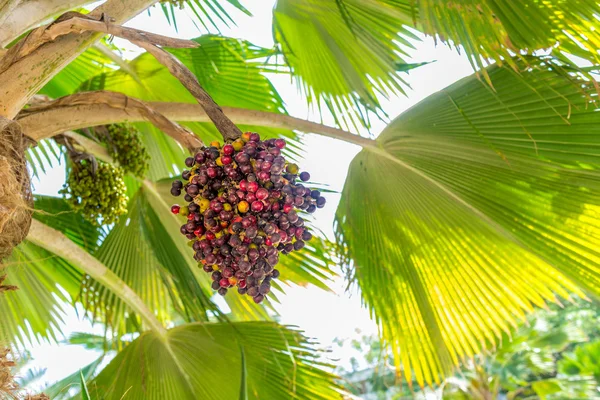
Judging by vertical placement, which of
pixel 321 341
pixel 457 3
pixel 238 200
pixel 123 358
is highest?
pixel 457 3

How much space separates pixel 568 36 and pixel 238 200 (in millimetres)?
1138

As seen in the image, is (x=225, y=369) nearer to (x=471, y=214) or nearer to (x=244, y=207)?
(x=471, y=214)

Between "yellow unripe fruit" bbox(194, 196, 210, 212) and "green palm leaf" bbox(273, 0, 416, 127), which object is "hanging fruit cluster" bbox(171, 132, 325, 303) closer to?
"yellow unripe fruit" bbox(194, 196, 210, 212)

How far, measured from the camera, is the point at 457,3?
146cm

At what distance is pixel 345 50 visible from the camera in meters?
2.41

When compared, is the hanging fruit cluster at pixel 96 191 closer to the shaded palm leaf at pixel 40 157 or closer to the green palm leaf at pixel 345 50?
the shaded palm leaf at pixel 40 157

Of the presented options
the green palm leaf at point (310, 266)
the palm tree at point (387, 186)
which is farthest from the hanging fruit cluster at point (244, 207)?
the green palm leaf at point (310, 266)

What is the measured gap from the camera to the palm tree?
1.60m

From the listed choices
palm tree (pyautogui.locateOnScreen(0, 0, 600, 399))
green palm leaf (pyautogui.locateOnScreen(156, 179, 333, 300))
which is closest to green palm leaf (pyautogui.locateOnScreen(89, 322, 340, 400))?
palm tree (pyautogui.locateOnScreen(0, 0, 600, 399))

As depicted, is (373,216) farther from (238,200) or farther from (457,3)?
(238,200)

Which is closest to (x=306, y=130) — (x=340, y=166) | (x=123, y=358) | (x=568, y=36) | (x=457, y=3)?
(x=457, y=3)

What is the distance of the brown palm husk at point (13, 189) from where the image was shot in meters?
1.33

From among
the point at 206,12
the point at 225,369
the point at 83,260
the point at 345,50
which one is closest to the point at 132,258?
the point at 83,260

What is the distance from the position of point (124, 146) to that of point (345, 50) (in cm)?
103
